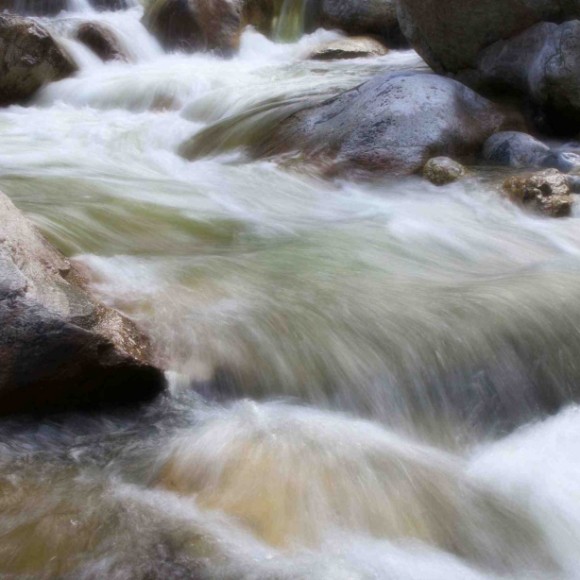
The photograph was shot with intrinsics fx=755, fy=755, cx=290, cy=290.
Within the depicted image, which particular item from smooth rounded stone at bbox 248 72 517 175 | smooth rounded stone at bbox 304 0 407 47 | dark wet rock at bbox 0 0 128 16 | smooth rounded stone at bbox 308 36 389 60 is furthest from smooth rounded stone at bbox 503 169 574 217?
dark wet rock at bbox 0 0 128 16

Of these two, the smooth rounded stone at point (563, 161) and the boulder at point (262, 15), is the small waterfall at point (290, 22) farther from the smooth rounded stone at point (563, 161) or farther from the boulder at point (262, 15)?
the smooth rounded stone at point (563, 161)

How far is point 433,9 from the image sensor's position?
7.53 meters

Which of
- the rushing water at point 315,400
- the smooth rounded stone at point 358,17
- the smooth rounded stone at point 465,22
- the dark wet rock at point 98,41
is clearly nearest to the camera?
the rushing water at point 315,400

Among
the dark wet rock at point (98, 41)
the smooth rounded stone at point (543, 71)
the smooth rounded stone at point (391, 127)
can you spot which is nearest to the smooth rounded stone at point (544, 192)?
the smooth rounded stone at point (391, 127)

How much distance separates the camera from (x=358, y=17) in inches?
552

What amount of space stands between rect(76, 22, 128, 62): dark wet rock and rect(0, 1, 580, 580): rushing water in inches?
254

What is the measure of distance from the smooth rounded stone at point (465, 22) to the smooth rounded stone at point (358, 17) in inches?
232

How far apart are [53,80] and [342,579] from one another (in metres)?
9.63

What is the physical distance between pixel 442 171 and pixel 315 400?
3380 millimetres

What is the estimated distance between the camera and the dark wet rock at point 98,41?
11.7m

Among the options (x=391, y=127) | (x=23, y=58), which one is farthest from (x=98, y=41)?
(x=391, y=127)

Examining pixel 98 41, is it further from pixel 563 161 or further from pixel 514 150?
pixel 563 161

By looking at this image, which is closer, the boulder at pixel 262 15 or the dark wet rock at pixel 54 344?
the dark wet rock at pixel 54 344

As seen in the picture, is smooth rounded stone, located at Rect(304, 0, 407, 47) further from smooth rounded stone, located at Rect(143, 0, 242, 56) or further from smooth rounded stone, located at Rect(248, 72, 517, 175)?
smooth rounded stone, located at Rect(248, 72, 517, 175)
